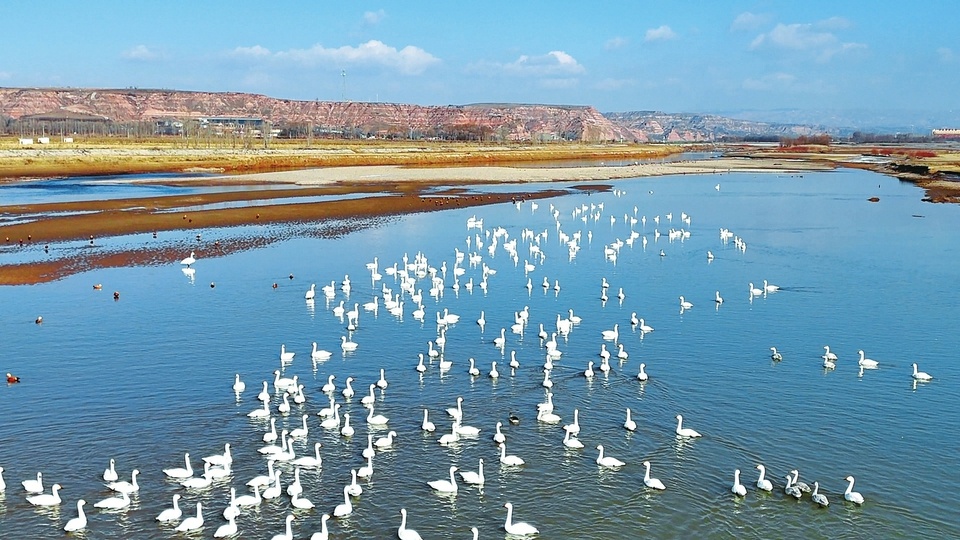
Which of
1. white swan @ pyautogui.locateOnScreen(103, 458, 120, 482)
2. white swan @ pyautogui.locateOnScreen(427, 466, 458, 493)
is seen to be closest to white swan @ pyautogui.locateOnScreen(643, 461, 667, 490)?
white swan @ pyautogui.locateOnScreen(427, 466, 458, 493)

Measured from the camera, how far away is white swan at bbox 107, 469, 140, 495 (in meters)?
13.1

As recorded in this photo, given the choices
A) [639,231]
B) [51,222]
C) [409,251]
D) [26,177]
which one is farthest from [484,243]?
[26,177]

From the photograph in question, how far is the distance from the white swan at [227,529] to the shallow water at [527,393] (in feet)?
1.08

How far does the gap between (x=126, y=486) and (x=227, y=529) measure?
223 centimetres

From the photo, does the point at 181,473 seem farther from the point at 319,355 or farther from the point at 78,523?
the point at 319,355

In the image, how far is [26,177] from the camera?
71375 millimetres

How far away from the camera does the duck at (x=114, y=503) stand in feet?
42.2

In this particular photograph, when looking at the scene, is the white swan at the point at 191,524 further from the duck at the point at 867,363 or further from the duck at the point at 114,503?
the duck at the point at 867,363

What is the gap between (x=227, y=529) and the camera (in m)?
12.1

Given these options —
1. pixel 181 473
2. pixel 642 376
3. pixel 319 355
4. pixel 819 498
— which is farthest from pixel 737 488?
pixel 319 355

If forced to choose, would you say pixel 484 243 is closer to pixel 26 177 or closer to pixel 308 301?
pixel 308 301

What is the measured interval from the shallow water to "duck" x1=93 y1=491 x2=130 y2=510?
0.14m

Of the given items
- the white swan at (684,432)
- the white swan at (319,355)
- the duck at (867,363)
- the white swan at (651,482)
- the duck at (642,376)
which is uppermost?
the duck at (867,363)

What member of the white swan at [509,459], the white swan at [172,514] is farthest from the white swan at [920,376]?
the white swan at [172,514]
